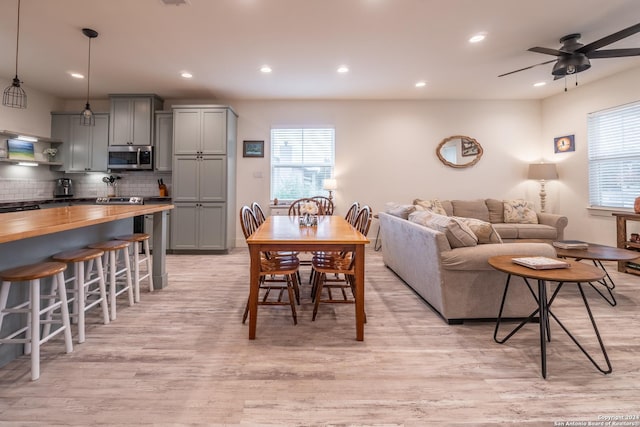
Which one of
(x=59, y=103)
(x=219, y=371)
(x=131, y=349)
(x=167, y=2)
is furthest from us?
(x=59, y=103)

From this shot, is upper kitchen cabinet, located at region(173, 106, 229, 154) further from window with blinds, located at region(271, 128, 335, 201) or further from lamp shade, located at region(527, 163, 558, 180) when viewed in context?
lamp shade, located at region(527, 163, 558, 180)

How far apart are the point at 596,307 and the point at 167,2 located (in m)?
4.91

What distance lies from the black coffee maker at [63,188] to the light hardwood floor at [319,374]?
408 cm

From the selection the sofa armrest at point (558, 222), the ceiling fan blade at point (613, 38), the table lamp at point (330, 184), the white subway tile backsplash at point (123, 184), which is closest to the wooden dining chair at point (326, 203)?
the table lamp at point (330, 184)

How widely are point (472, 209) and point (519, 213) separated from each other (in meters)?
0.73

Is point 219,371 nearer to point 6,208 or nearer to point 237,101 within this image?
point 6,208

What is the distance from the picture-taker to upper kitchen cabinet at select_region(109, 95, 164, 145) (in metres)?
5.09

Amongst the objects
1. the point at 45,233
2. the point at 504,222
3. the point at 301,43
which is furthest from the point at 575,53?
the point at 45,233

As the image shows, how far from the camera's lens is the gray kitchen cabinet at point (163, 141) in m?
5.12

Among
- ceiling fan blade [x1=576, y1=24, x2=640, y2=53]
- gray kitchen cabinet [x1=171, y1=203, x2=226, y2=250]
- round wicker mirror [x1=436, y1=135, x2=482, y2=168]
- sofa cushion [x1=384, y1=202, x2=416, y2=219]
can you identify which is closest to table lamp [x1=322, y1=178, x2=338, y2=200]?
sofa cushion [x1=384, y1=202, x2=416, y2=219]

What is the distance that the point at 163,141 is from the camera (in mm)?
5145

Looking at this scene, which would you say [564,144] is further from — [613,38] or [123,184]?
[123,184]

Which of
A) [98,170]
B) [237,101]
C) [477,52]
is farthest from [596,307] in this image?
[98,170]

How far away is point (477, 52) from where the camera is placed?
3.67 metres
